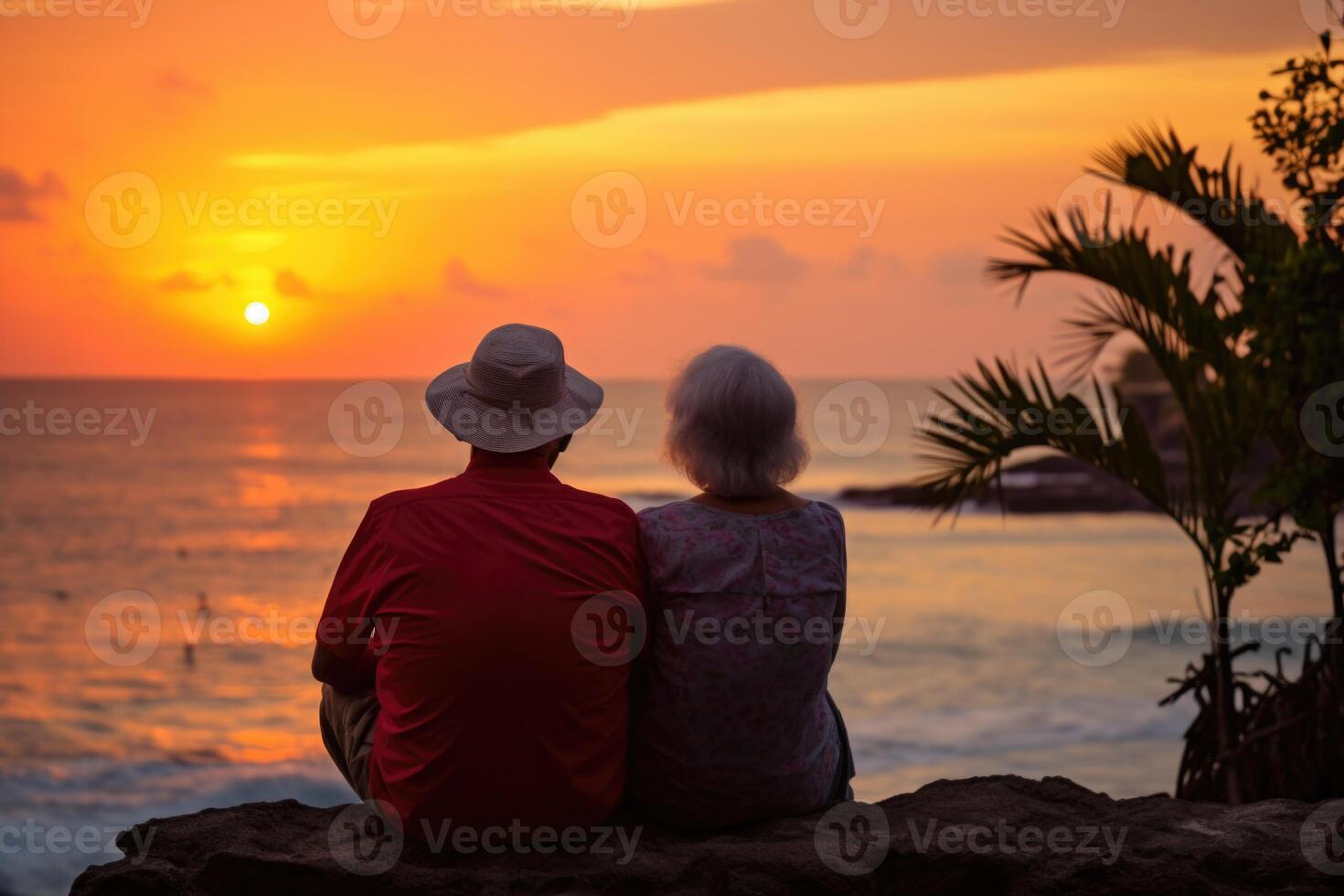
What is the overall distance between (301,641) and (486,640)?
15.2 meters

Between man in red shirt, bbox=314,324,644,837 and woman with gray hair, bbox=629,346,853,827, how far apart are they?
108 millimetres

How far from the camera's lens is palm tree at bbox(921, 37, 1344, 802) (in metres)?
4.76

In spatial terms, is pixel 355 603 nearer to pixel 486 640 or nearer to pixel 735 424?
pixel 486 640

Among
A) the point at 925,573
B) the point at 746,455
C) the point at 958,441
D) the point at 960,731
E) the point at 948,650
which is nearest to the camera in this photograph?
the point at 746,455

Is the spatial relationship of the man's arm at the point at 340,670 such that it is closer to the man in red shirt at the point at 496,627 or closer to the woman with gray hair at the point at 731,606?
the man in red shirt at the point at 496,627

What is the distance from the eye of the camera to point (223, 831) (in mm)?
3188

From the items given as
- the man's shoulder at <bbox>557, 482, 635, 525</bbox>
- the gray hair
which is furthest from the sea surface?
the man's shoulder at <bbox>557, 482, 635, 525</bbox>

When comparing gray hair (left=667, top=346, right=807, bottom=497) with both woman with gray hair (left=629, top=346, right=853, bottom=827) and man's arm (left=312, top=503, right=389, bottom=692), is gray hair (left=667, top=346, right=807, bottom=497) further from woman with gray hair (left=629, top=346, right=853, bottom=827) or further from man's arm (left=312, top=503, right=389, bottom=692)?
man's arm (left=312, top=503, right=389, bottom=692)

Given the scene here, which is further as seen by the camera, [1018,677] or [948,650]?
[948,650]

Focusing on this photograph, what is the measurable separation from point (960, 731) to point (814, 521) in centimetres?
968

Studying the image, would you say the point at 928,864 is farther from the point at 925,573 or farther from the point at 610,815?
the point at 925,573

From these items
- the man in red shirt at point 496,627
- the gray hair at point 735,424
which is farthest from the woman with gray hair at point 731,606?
the man in red shirt at point 496,627

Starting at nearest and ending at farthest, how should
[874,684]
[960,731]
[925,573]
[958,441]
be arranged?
[958,441]
[960,731]
[874,684]
[925,573]

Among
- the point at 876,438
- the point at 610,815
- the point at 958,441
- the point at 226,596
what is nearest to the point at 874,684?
the point at 958,441
